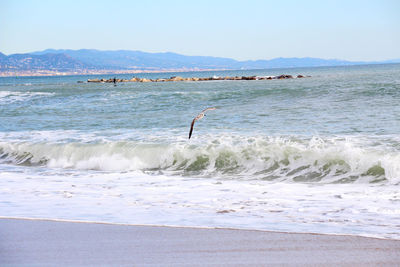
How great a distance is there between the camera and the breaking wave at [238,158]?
7.51 m

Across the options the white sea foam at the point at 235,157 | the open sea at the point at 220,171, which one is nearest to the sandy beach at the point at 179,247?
the open sea at the point at 220,171

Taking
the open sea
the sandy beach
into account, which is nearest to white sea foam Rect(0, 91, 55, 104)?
the open sea

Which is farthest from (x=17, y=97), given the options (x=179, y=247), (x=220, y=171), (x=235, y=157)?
(x=179, y=247)

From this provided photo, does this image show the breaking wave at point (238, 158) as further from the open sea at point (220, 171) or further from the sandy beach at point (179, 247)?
the sandy beach at point (179, 247)

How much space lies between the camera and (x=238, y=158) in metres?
8.70

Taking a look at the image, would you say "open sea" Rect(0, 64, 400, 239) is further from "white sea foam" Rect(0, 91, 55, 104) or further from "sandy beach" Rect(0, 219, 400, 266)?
"white sea foam" Rect(0, 91, 55, 104)

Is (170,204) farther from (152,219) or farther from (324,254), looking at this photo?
(324,254)

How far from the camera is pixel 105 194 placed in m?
6.37

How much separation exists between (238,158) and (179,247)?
489 centimetres

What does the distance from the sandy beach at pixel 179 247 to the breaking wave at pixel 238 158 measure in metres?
3.29

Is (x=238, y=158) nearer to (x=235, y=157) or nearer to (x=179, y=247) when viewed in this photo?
(x=235, y=157)

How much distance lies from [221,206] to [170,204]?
64 cm

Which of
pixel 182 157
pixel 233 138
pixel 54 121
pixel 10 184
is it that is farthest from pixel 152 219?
pixel 54 121

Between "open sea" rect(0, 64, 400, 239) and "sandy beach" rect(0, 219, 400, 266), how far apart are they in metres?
0.28
